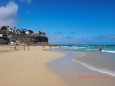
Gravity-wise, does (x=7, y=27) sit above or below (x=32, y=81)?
above

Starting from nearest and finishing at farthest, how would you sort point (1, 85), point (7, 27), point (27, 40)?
1. point (1, 85)
2. point (27, 40)
3. point (7, 27)

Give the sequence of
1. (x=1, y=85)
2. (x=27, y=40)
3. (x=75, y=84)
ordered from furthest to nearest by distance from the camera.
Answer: (x=27, y=40) → (x=75, y=84) → (x=1, y=85)

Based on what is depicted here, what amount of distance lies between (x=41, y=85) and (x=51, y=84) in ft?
1.55

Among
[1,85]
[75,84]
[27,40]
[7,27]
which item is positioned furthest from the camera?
[7,27]

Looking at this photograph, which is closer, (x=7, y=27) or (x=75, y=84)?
(x=75, y=84)

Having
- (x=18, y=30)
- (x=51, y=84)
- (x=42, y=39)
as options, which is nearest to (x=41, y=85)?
(x=51, y=84)

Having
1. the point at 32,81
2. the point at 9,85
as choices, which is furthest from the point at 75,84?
the point at 9,85

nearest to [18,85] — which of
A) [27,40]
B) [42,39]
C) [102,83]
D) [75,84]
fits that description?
[75,84]

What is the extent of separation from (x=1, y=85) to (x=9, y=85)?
12.6 inches

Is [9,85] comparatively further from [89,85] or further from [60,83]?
[89,85]

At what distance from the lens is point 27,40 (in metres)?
128

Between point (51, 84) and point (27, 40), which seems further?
point (27, 40)

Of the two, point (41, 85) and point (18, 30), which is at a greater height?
point (18, 30)

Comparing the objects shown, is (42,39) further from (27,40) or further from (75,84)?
(75,84)
